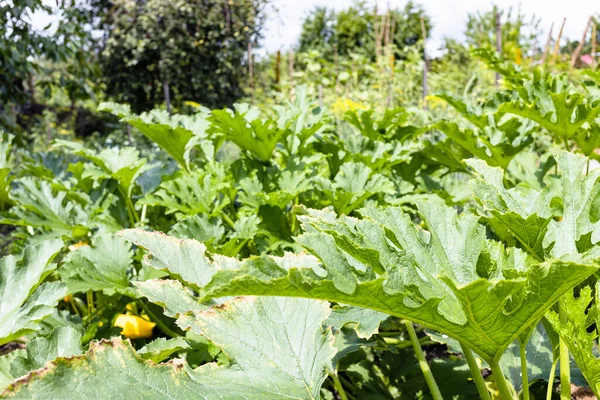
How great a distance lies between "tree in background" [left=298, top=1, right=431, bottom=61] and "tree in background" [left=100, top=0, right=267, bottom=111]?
556cm

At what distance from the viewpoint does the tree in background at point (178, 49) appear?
25.7ft

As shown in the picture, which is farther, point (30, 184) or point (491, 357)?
point (30, 184)

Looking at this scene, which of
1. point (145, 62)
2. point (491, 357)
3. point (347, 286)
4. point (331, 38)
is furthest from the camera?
point (331, 38)

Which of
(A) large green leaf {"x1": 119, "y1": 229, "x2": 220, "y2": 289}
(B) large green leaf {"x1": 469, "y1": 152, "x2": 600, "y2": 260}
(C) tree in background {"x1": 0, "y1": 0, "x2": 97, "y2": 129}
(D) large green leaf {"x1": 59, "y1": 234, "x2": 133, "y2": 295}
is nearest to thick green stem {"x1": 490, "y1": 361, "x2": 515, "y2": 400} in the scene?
(B) large green leaf {"x1": 469, "y1": 152, "x2": 600, "y2": 260}

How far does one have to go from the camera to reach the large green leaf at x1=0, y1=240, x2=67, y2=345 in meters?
0.86

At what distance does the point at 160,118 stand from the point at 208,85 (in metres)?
6.84

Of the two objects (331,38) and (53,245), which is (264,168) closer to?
(53,245)

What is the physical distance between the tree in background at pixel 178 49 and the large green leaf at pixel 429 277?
745cm

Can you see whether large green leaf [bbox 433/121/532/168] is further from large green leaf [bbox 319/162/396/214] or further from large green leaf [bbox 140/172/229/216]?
large green leaf [bbox 140/172/229/216]

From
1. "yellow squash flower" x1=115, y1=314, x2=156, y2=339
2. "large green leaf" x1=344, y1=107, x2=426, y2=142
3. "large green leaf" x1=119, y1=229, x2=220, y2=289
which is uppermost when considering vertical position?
"large green leaf" x1=344, y1=107, x2=426, y2=142

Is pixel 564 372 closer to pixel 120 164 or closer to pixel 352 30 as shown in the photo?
pixel 120 164

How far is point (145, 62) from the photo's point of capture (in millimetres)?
8203

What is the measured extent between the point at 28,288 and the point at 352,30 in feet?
47.4

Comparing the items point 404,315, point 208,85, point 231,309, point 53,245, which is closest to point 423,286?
point 404,315
